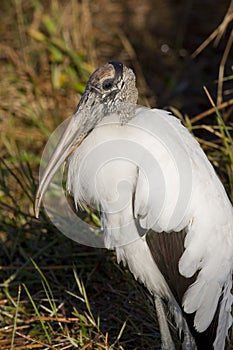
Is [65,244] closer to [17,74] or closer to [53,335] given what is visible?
[53,335]

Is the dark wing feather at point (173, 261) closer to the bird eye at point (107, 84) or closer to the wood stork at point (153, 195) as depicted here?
the wood stork at point (153, 195)

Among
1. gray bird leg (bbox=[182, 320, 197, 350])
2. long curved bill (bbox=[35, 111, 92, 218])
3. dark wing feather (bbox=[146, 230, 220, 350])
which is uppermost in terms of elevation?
long curved bill (bbox=[35, 111, 92, 218])

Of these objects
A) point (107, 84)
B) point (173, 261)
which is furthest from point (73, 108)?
point (173, 261)

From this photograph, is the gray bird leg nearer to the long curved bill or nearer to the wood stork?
the wood stork

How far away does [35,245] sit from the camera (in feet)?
14.3

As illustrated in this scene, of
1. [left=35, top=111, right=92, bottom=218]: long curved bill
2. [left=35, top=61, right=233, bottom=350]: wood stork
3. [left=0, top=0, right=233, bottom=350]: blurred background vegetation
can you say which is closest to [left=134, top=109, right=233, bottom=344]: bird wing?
[left=35, top=61, right=233, bottom=350]: wood stork

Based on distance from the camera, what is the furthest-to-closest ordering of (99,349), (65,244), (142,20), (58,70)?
1. (142,20)
2. (58,70)
3. (65,244)
4. (99,349)

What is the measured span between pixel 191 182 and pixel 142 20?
15.9 feet

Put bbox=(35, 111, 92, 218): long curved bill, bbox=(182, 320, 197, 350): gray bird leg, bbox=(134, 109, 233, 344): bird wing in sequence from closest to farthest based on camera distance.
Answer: bbox=(134, 109, 233, 344): bird wing → bbox=(35, 111, 92, 218): long curved bill → bbox=(182, 320, 197, 350): gray bird leg

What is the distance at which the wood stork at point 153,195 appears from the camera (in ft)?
10.3

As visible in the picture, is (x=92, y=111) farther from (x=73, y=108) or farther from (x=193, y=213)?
(x=73, y=108)

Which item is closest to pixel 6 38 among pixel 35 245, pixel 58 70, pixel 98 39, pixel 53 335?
pixel 98 39

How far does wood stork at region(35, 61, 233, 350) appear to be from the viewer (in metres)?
3.13

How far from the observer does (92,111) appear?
128 inches
